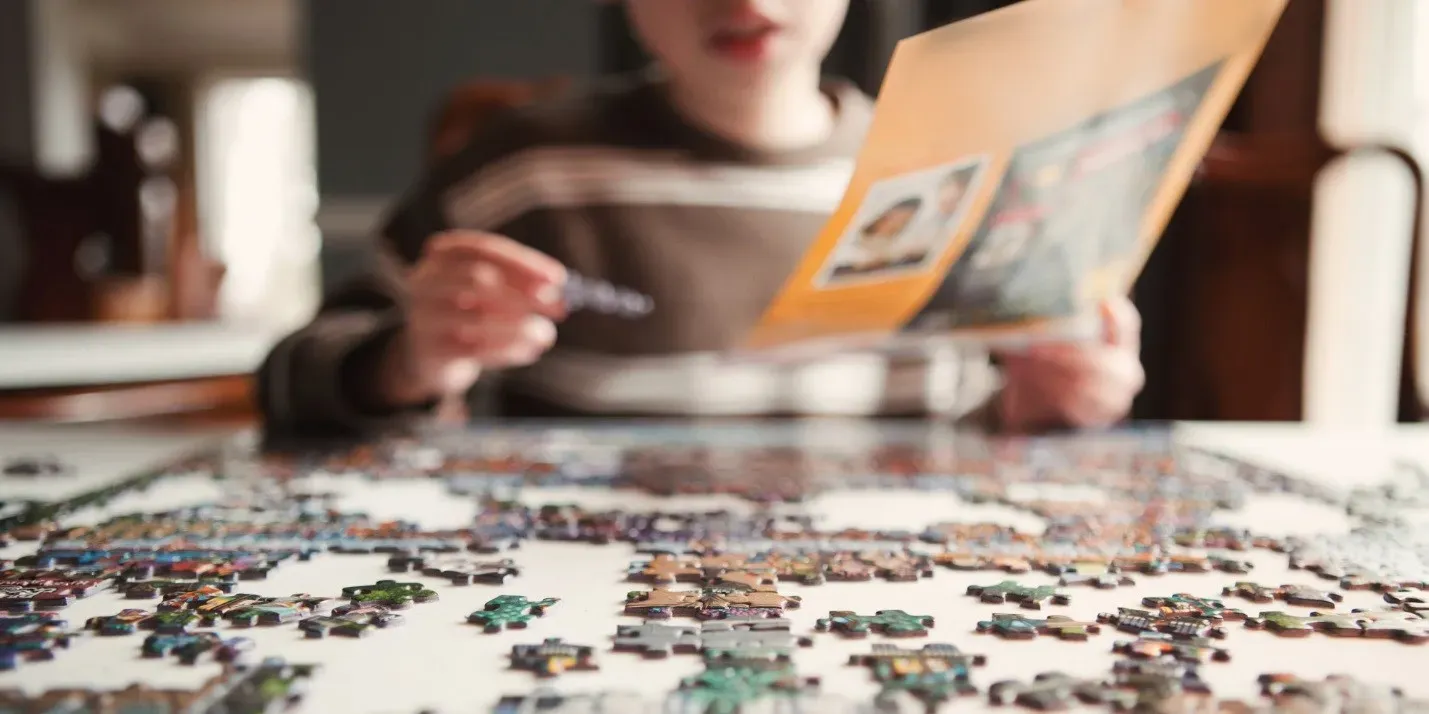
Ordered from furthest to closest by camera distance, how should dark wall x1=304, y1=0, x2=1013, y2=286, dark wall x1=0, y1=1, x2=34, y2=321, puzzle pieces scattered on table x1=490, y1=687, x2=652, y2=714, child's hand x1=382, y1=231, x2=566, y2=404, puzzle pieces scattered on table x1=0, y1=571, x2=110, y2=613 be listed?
dark wall x1=0, y1=1, x2=34, y2=321 → dark wall x1=304, y1=0, x2=1013, y2=286 → child's hand x1=382, y1=231, x2=566, y2=404 → puzzle pieces scattered on table x1=0, y1=571, x2=110, y2=613 → puzzle pieces scattered on table x1=490, y1=687, x2=652, y2=714

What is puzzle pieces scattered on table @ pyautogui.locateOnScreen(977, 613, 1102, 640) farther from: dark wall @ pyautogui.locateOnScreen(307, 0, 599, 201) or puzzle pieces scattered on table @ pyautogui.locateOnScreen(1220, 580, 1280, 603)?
dark wall @ pyautogui.locateOnScreen(307, 0, 599, 201)

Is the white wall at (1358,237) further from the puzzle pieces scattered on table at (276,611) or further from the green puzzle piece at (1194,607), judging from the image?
the puzzle pieces scattered on table at (276,611)

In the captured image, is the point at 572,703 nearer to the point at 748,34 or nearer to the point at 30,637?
the point at 30,637

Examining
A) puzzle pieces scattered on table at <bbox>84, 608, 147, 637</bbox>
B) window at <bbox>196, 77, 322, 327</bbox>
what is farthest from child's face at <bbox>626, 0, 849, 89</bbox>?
window at <bbox>196, 77, 322, 327</bbox>

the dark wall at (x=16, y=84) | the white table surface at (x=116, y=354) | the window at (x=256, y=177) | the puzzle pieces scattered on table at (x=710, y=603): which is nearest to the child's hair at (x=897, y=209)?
the puzzle pieces scattered on table at (x=710, y=603)

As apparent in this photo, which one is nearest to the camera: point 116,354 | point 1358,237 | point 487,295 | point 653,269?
point 487,295

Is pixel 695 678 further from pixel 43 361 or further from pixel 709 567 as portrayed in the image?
pixel 43 361

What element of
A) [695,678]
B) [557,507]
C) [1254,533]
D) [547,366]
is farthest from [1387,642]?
[547,366]

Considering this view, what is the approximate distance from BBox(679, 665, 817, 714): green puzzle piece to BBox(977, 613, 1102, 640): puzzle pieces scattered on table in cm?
11

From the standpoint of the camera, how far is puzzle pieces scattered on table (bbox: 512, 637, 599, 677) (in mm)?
406

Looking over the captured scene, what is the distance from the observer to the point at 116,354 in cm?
175

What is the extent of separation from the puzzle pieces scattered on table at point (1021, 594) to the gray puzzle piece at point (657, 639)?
0.51ft

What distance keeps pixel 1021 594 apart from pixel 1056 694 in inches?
4.7

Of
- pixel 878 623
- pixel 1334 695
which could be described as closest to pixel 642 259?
pixel 878 623
